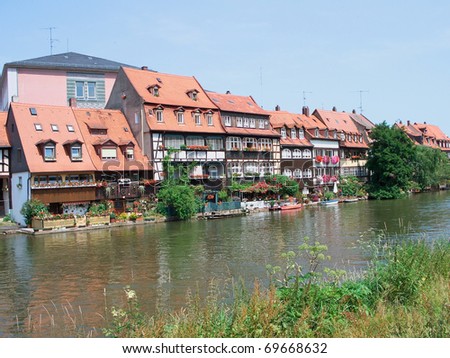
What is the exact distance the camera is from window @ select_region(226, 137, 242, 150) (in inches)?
2001

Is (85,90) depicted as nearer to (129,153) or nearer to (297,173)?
(129,153)

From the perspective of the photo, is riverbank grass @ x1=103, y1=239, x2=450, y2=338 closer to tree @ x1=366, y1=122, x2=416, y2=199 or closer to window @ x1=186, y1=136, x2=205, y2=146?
window @ x1=186, y1=136, x2=205, y2=146

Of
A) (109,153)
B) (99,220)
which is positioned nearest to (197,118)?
(109,153)

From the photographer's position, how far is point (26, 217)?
35375 millimetres

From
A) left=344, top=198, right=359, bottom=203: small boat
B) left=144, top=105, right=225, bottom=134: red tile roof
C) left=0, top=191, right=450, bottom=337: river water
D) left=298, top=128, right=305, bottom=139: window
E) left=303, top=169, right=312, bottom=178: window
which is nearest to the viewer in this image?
left=0, top=191, right=450, bottom=337: river water

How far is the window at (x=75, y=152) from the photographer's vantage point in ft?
128

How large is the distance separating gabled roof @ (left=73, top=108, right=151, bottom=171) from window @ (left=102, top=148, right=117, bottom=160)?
0.34 metres

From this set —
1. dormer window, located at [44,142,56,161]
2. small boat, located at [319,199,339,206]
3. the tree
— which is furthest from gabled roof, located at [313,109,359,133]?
dormer window, located at [44,142,56,161]

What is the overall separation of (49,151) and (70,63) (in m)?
16.5

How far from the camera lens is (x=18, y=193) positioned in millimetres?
37719

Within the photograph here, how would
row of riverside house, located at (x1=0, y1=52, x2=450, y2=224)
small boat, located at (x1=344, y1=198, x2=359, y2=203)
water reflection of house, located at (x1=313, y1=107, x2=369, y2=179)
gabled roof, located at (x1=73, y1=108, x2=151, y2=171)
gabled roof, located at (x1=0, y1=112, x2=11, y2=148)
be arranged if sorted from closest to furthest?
row of riverside house, located at (x1=0, y1=52, x2=450, y2=224)
gabled roof, located at (x1=0, y1=112, x2=11, y2=148)
gabled roof, located at (x1=73, y1=108, x2=151, y2=171)
small boat, located at (x1=344, y1=198, x2=359, y2=203)
water reflection of house, located at (x1=313, y1=107, x2=369, y2=179)

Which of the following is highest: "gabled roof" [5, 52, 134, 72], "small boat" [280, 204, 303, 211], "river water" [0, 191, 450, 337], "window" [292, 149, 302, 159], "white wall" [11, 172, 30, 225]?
"gabled roof" [5, 52, 134, 72]

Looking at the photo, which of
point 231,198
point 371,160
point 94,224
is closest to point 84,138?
point 94,224

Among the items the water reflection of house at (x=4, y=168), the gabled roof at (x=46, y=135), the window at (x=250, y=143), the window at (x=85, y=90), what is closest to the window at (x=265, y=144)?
the window at (x=250, y=143)
